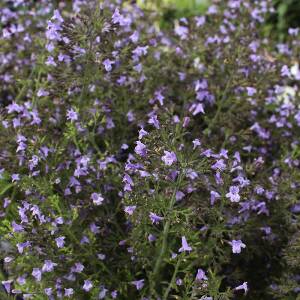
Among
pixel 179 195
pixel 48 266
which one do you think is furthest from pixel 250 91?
pixel 48 266

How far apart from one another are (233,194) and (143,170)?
0.37m

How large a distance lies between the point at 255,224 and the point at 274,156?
79cm

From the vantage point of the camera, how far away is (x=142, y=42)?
3.14 metres

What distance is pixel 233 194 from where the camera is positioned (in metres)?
2.33

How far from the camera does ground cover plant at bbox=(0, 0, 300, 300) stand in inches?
93.5

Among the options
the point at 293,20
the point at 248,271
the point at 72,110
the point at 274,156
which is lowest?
the point at 248,271

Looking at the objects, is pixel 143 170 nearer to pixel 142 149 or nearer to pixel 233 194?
pixel 142 149

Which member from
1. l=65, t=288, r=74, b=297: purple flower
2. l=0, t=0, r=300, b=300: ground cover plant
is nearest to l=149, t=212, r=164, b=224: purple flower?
l=0, t=0, r=300, b=300: ground cover plant

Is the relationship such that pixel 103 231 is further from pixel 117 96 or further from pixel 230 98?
pixel 230 98

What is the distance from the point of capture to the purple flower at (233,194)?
231cm

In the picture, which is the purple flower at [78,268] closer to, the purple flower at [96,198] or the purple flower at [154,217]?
the purple flower at [96,198]

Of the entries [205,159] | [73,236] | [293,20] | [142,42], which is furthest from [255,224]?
[293,20]

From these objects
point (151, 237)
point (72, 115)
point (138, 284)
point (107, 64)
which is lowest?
point (138, 284)

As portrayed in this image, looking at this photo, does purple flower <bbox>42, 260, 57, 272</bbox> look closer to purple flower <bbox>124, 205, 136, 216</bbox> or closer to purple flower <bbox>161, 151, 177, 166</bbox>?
purple flower <bbox>124, 205, 136, 216</bbox>
